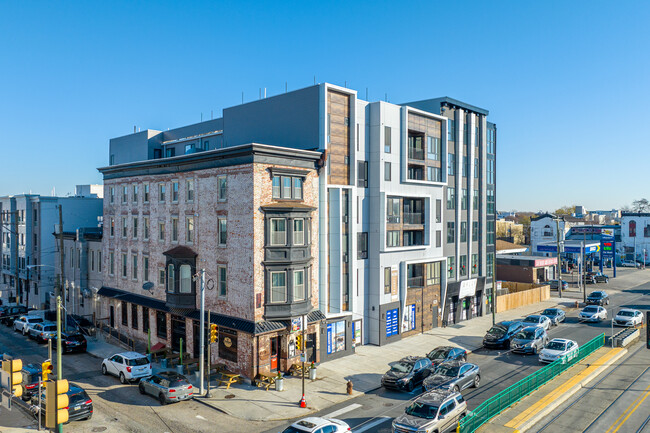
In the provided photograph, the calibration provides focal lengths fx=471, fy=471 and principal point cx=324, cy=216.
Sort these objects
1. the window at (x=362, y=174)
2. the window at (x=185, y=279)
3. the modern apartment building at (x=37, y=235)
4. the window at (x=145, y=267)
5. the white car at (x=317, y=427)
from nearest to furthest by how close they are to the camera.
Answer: the white car at (x=317, y=427) < the window at (x=185, y=279) < the window at (x=362, y=174) < the window at (x=145, y=267) < the modern apartment building at (x=37, y=235)

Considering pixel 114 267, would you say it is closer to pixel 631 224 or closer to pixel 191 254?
pixel 191 254

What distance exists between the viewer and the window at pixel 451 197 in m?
46.8

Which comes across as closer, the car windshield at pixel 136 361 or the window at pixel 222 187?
the car windshield at pixel 136 361

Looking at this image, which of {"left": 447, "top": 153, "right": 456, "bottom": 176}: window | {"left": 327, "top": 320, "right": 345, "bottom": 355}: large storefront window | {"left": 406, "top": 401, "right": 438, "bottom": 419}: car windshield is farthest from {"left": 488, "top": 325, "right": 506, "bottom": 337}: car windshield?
{"left": 406, "top": 401, "right": 438, "bottom": 419}: car windshield

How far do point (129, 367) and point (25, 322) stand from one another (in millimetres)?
21549

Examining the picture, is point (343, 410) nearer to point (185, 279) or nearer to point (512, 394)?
point (512, 394)

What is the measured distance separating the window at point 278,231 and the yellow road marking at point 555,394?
55.2 ft

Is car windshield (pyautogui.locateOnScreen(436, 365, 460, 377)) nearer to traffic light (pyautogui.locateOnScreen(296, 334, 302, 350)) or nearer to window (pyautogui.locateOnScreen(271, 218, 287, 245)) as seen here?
traffic light (pyautogui.locateOnScreen(296, 334, 302, 350))

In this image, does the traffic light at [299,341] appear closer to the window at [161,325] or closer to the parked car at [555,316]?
the window at [161,325]

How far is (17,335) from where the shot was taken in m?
43.9

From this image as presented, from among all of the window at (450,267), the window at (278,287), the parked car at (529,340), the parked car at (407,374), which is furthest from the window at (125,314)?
the parked car at (529,340)

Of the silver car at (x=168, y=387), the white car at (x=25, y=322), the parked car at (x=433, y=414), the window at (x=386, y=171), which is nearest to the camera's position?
the parked car at (x=433, y=414)

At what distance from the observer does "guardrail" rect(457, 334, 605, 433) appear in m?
20.2

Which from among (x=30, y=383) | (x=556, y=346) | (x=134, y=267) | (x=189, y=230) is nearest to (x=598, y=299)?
(x=556, y=346)
